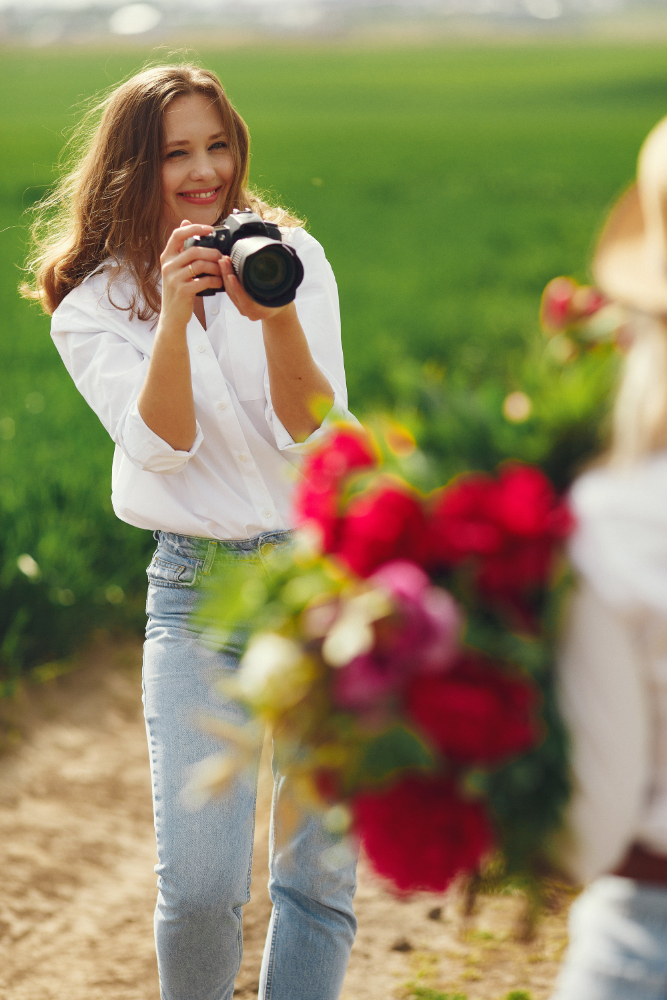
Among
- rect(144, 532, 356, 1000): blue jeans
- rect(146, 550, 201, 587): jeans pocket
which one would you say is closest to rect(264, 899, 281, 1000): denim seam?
rect(144, 532, 356, 1000): blue jeans

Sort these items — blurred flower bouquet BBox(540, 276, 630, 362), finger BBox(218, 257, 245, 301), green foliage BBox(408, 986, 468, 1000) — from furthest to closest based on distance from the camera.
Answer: green foliage BBox(408, 986, 468, 1000) → finger BBox(218, 257, 245, 301) → blurred flower bouquet BBox(540, 276, 630, 362)

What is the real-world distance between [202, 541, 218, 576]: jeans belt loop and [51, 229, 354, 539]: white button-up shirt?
20 millimetres

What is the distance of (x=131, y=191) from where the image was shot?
230 centimetres

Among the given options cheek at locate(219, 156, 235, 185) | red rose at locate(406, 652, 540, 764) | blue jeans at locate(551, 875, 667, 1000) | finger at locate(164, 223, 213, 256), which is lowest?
blue jeans at locate(551, 875, 667, 1000)

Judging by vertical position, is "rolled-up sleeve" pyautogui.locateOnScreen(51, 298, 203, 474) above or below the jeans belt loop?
above

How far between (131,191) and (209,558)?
0.80 meters

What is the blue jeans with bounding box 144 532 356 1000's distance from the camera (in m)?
1.93

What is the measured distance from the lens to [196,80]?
91.7 inches

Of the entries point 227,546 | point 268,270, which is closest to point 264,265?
point 268,270

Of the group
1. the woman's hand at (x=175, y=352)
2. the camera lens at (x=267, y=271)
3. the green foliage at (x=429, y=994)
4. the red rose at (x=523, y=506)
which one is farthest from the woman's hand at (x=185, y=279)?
the green foliage at (x=429, y=994)

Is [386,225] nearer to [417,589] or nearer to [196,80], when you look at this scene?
[196,80]

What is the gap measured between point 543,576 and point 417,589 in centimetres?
15

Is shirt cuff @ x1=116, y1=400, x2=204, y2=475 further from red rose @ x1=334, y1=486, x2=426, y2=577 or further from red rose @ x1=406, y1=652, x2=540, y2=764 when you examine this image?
red rose @ x1=406, y1=652, x2=540, y2=764

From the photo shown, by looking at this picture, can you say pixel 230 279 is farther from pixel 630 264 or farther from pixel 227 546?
pixel 630 264
